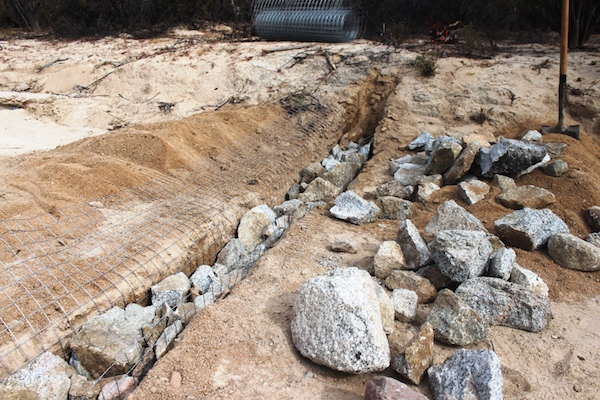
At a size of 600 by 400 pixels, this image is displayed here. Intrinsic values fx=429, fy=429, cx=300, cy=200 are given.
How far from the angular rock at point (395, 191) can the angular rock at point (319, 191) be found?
53cm

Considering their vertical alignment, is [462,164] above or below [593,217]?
above

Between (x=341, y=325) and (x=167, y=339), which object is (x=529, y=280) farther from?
(x=167, y=339)

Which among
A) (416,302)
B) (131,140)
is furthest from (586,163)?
(131,140)

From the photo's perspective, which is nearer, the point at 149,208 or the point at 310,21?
the point at 149,208

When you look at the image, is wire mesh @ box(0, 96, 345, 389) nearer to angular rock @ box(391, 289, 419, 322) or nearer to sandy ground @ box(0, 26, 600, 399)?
sandy ground @ box(0, 26, 600, 399)

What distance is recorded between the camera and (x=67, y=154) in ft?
14.9

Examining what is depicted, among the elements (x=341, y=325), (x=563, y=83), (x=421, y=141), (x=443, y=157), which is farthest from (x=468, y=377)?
(x=563, y=83)

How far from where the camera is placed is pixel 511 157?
4.03 metres

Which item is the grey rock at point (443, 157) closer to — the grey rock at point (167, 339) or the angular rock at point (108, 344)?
the grey rock at point (167, 339)

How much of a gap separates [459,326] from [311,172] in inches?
117

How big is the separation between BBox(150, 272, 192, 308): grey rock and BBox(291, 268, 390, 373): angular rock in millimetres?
1032

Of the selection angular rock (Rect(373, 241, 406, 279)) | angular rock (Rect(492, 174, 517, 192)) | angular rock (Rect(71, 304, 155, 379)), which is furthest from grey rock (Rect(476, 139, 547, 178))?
angular rock (Rect(71, 304, 155, 379))

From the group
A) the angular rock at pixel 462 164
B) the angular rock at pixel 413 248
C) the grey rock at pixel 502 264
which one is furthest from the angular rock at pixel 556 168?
the angular rock at pixel 413 248

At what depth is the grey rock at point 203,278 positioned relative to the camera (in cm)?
322
